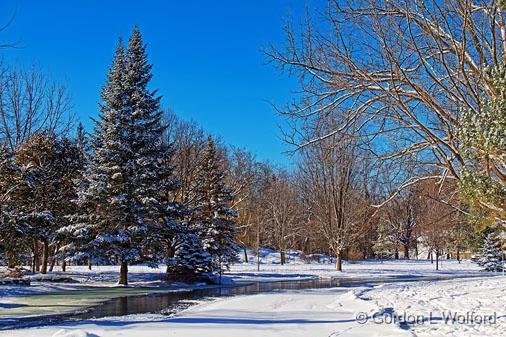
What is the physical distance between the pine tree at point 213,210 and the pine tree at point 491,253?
21880 millimetres

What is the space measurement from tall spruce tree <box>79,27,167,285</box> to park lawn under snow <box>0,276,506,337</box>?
11.1m

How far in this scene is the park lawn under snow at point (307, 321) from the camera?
26.6 ft

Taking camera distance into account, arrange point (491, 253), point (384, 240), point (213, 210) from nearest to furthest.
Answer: point (213, 210), point (491, 253), point (384, 240)

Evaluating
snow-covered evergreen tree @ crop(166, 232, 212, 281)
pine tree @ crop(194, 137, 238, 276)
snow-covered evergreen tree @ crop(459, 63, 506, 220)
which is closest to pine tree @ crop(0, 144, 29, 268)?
snow-covered evergreen tree @ crop(166, 232, 212, 281)

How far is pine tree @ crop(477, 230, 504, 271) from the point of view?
37.9 m

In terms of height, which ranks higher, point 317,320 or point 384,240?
point 317,320

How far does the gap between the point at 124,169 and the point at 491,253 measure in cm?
3172

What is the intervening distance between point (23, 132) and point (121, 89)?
8.39 metres

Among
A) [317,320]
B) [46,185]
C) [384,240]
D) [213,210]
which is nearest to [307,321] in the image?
[317,320]

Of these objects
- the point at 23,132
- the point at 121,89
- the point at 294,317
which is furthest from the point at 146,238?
the point at 294,317

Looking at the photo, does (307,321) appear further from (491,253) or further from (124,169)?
(491,253)

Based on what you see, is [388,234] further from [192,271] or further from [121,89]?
[121,89]

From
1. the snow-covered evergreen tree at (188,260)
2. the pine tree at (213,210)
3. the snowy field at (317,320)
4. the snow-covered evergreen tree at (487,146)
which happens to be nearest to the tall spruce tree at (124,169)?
the snow-covered evergreen tree at (188,260)

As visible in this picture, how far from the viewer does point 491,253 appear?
38844 millimetres
